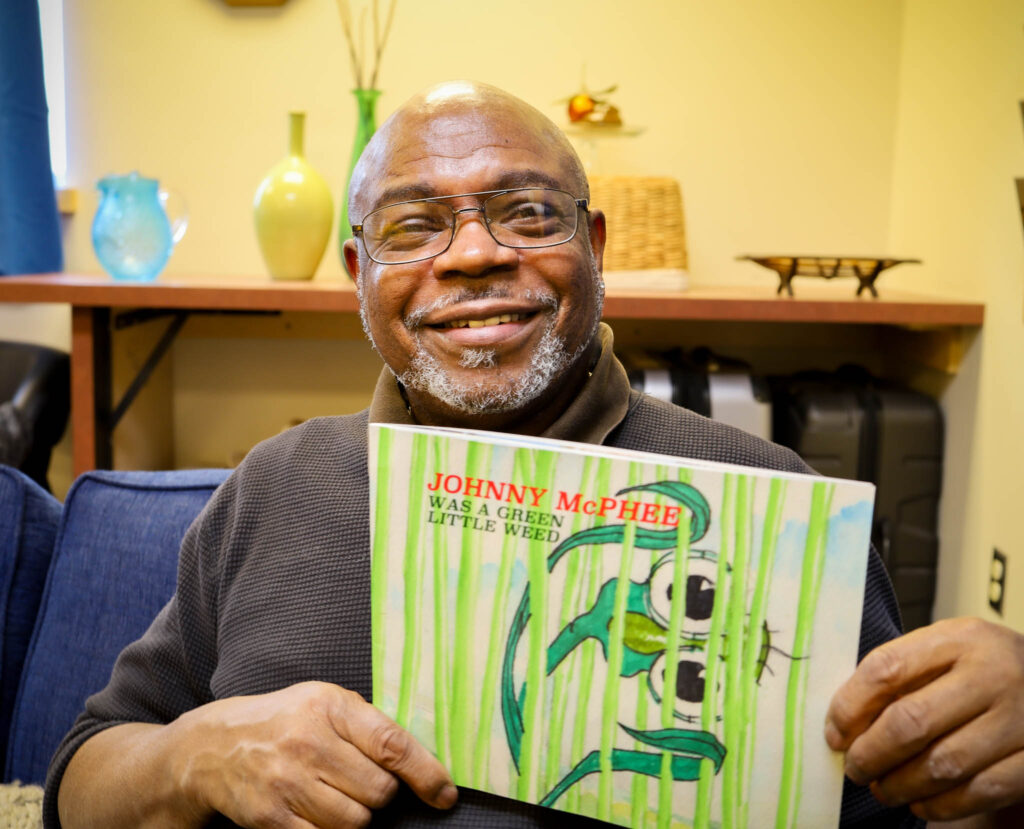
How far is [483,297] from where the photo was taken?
87cm

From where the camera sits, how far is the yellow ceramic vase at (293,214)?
7.75 ft

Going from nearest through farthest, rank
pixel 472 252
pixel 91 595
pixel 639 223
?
pixel 472 252
pixel 91 595
pixel 639 223

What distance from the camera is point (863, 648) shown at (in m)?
0.76

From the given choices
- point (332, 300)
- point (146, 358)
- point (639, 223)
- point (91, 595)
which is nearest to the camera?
point (91, 595)

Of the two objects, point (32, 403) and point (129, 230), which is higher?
point (129, 230)

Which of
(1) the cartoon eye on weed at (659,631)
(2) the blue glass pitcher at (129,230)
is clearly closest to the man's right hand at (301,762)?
(1) the cartoon eye on weed at (659,631)

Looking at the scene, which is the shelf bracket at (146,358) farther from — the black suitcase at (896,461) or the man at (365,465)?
the black suitcase at (896,461)

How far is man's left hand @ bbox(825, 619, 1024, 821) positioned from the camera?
21.6 inches

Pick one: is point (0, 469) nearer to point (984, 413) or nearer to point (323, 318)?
point (323, 318)

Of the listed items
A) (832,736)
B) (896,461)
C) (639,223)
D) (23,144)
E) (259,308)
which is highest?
(23,144)

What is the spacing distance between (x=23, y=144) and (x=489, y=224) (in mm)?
2000

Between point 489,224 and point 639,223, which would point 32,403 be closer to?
point 639,223

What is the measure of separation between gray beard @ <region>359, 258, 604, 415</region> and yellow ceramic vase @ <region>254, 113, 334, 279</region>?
62.3 inches

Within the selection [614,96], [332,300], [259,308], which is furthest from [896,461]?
[259,308]
